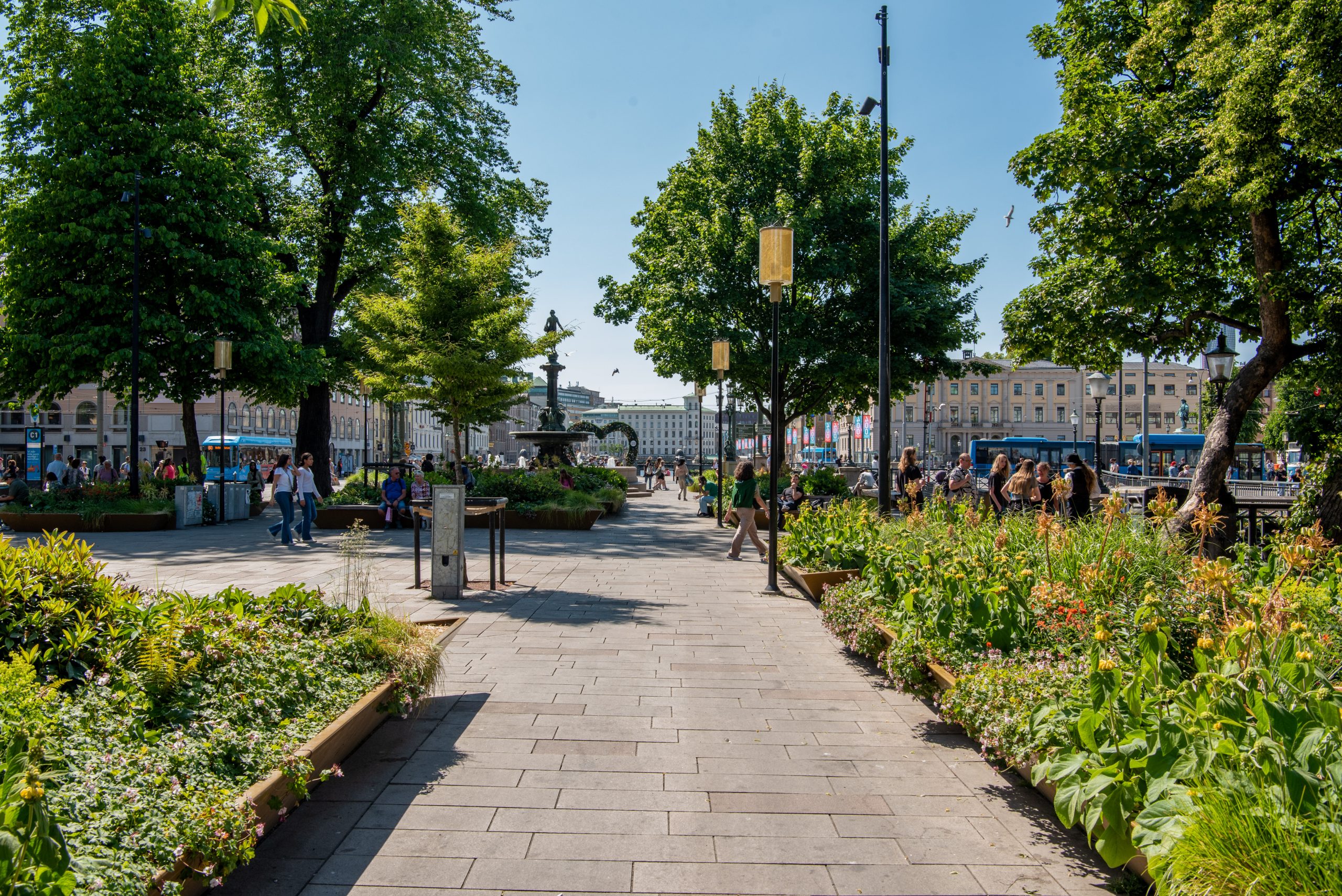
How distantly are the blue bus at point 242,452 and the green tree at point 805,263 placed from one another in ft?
63.9

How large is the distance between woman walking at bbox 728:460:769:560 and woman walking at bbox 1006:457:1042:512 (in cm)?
347

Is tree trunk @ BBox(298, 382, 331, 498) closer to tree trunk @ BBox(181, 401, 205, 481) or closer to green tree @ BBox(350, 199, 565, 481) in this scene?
tree trunk @ BBox(181, 401, 205, 481)

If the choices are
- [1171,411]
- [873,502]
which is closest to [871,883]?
[873,502]

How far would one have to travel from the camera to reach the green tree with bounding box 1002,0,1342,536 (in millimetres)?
11219

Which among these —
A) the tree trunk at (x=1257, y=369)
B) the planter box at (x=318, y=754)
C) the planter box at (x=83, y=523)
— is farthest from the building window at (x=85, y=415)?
the planter box at (x=318, y=754)

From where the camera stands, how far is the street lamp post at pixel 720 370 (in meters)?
19.4

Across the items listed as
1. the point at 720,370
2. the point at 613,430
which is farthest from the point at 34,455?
the point at 720,370

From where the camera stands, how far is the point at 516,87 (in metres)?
29.9

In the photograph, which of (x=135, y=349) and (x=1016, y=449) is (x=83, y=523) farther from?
(x=1016, y=449)

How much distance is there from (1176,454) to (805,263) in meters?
36.0

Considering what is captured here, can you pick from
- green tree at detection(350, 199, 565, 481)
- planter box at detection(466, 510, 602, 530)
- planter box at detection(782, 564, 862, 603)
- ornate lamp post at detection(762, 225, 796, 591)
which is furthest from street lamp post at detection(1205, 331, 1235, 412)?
green tree at detection(350, 199, 565, 481)

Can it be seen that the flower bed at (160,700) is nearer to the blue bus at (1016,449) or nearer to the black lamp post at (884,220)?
the black lamp post at (884,220)

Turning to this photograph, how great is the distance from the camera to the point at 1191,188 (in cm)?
1243

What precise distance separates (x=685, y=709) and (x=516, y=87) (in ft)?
91.8
